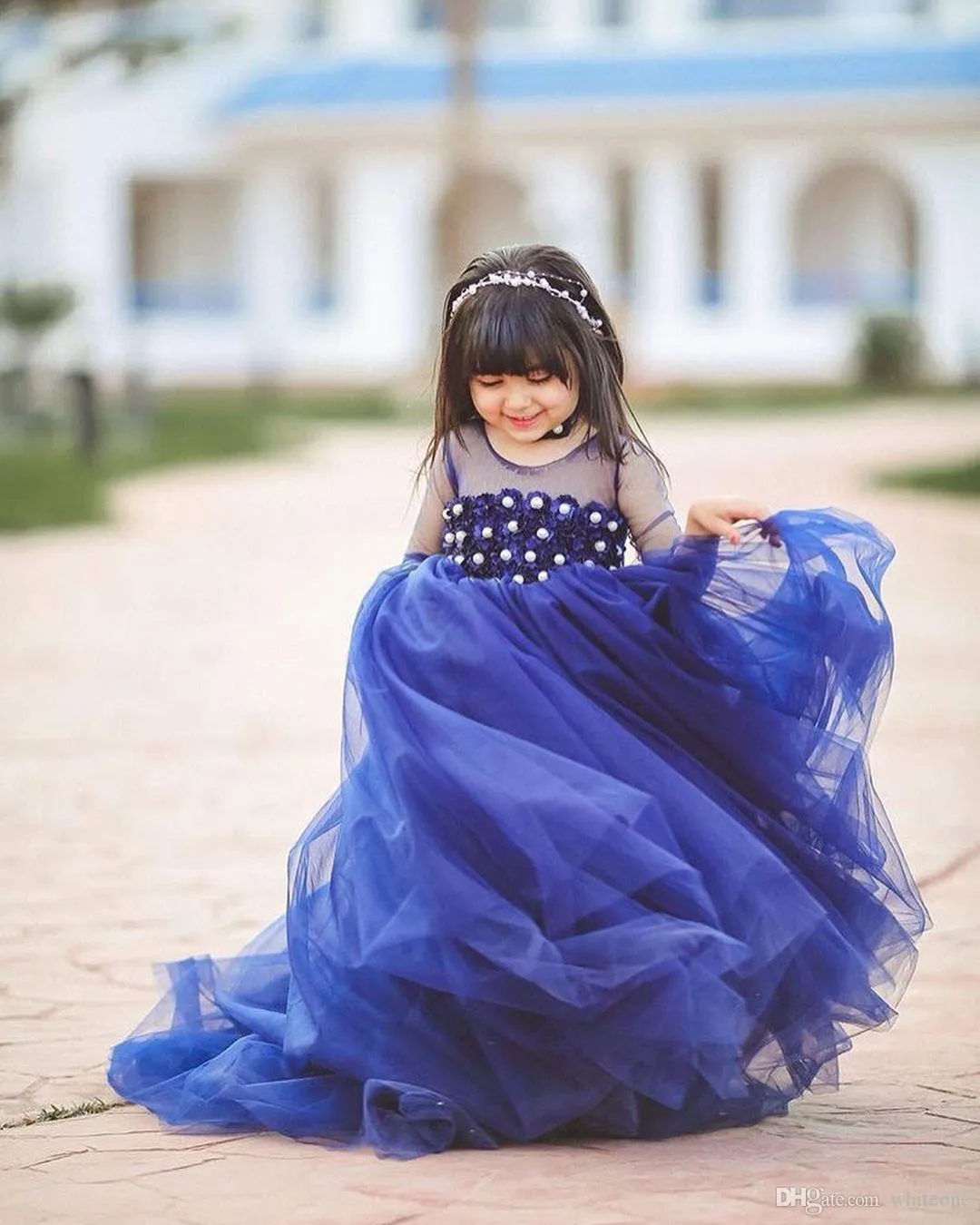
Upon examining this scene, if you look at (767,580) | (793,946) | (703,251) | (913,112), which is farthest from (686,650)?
(703,251)

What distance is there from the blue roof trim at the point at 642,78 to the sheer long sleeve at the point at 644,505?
27623 millimetres

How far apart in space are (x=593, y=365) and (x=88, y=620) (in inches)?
285

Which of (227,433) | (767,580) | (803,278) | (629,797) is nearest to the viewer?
(629,797)

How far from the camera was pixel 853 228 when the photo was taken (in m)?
33.1

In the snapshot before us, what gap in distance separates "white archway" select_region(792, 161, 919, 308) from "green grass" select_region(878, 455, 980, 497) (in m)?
15.6

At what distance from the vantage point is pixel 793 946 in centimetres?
357

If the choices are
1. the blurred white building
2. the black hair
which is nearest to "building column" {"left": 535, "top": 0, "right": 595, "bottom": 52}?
the blurred white building

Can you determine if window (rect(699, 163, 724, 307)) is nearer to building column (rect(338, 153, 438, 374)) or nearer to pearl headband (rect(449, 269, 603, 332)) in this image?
building column (rect(338, 153, 438, 374))

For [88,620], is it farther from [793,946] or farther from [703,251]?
[703,251]

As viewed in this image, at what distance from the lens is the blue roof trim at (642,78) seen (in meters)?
30.9

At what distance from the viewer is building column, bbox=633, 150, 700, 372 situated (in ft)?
102

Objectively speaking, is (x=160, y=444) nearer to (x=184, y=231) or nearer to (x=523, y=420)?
(x=184, y=231)

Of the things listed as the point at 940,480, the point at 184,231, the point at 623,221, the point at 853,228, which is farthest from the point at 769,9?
the point at 940,480

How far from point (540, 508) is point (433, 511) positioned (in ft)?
0.74
